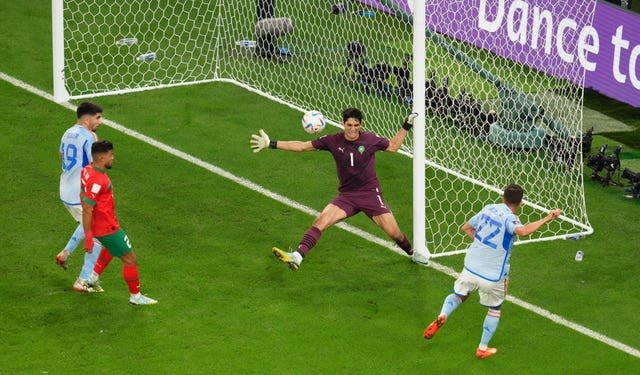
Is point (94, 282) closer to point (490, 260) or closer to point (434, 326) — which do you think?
point (434, 326)

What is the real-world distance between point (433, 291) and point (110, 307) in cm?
331

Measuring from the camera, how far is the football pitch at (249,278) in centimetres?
1211

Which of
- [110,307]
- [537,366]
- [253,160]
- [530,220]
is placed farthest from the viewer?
[253,160]

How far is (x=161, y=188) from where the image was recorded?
16.0m

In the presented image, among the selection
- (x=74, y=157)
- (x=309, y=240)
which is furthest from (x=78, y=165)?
(x=309, y=240)

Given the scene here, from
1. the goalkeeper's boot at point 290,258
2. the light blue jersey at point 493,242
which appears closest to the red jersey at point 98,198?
the goalkeeper's boot at point 290,258

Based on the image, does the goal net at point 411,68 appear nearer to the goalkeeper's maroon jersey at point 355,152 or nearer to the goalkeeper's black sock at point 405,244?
the goalkeeper's black sock at point 405,244

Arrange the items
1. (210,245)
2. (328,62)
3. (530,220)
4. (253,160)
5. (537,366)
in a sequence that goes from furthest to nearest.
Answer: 1. (328,62)
2. (253,160)
3. (530,220)
4. (210,245)
5. (537,366)

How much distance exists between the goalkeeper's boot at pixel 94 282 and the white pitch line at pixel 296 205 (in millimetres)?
3212

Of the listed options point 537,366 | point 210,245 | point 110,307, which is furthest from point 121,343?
point 537,366

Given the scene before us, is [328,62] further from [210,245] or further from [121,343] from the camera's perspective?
[121,343]

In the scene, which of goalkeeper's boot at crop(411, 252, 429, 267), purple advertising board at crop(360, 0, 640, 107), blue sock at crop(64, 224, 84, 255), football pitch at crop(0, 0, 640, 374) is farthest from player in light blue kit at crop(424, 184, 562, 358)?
purple advertising board at crop(360, 0, 640, 107)

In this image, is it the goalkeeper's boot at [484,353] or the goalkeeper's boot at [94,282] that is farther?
the goalkeeper's boot at [94,282]

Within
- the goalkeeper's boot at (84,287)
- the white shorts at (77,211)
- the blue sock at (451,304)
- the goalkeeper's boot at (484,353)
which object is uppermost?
the blue sock at (451,304)
